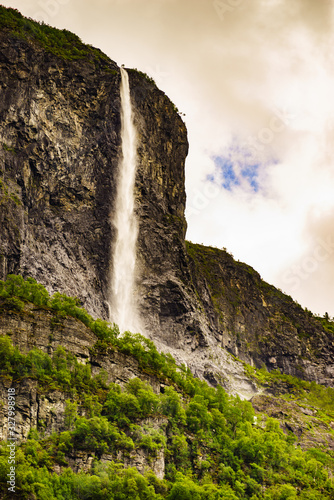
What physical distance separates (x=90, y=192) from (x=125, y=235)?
12.3 meters

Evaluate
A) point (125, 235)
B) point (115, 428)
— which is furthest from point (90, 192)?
point (115, 428)

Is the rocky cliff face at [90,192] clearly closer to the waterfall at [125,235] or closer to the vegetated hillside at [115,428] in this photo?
the waterfall at [125,235]

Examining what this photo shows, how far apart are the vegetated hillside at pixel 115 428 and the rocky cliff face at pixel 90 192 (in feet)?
58.7

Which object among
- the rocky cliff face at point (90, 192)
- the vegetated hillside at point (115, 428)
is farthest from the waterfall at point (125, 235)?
the vegetated hillside at point (115, 428)

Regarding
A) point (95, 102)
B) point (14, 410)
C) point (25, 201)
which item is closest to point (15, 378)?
point (14, 410)

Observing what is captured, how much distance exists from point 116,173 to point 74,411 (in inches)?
3085

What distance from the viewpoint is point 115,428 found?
239ft

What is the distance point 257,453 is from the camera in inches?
3435

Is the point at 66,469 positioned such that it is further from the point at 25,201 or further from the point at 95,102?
the point at 95,102

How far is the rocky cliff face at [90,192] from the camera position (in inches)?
4626

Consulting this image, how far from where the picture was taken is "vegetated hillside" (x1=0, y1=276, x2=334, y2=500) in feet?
208

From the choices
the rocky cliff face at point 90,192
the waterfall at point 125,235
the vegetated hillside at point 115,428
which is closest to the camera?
the vegetated hillside at point 115,428

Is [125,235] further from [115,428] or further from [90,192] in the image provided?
[115,428]

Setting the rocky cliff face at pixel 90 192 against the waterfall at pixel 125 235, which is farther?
the waterfall at pixel 125 235
